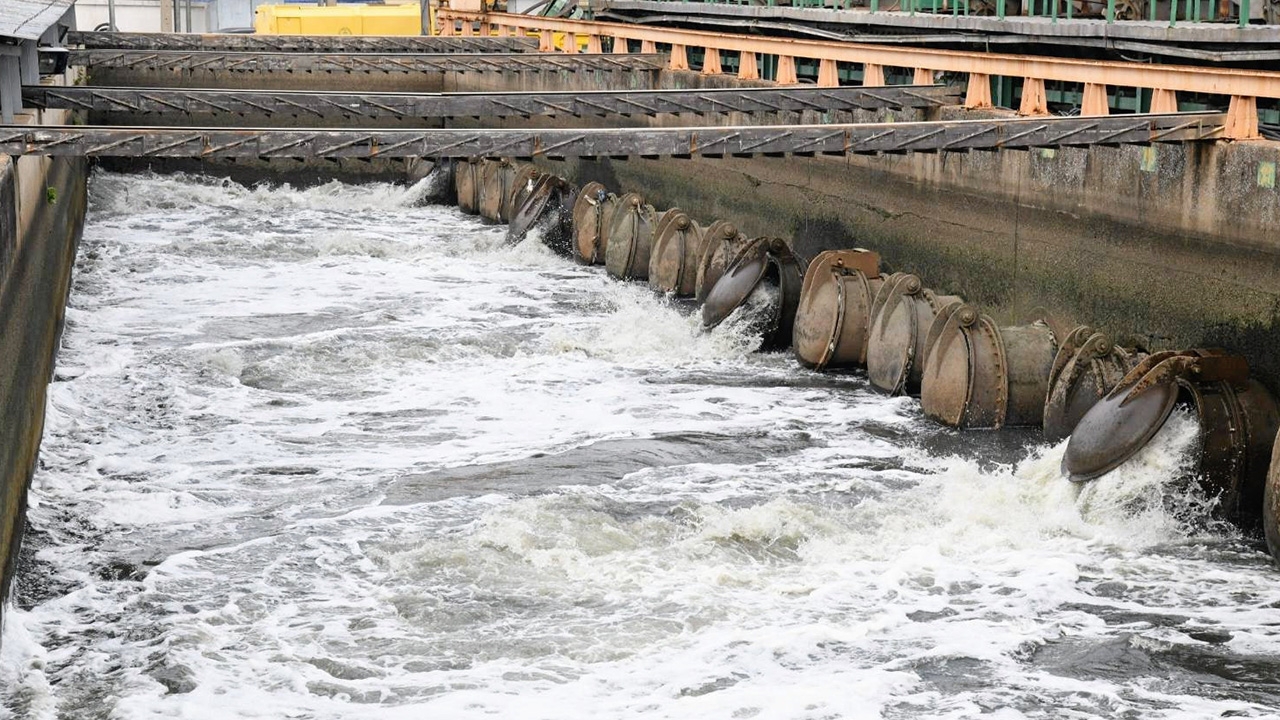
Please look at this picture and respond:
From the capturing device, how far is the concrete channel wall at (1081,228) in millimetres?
12914

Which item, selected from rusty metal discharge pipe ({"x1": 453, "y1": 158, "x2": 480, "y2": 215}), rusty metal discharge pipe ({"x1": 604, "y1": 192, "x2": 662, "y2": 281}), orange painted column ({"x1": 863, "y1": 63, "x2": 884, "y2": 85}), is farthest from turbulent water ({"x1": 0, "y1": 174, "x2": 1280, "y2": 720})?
rusty metal discharge pipe ({"x1": 453, "y1": 158, "x2": 480, "y2": 215})

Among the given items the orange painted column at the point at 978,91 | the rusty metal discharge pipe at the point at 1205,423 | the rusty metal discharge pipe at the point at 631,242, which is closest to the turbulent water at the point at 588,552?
the rusty metal discharge pipe at the point at 1205,423

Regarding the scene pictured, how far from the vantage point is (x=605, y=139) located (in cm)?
1328

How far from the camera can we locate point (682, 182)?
24.4 m

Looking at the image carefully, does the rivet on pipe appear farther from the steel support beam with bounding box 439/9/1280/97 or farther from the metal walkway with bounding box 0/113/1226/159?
the metal walkway with bounding box 0/113/1226/159

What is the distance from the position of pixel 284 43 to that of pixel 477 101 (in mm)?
16682

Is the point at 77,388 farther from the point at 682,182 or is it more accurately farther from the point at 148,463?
the point at 682,182

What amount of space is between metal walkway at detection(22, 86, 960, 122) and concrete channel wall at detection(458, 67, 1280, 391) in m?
0.78

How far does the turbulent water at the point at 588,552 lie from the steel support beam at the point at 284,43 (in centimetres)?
1371

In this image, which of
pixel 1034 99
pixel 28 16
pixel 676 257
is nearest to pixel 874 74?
pixel 676 257

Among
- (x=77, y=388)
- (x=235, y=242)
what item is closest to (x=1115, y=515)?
(x=77, y=388)

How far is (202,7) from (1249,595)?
51502 mm

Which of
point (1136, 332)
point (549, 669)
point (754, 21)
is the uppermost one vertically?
point (754, 21)

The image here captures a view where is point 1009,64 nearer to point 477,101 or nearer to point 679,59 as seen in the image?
point 477,101
